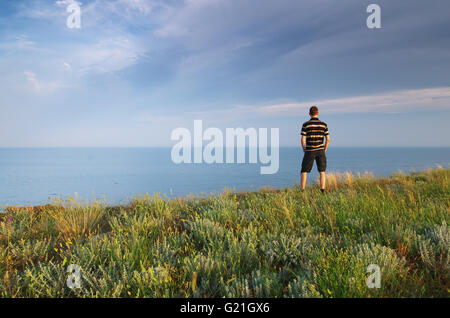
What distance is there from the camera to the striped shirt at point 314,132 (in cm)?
755

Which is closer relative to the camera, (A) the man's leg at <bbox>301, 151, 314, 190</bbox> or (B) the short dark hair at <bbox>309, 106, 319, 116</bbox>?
(B) the short dark hair at <bbox>309, 106, 319, 116</bbox>

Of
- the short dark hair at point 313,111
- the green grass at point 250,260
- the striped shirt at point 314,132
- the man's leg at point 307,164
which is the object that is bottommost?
the green grass at point 250,260

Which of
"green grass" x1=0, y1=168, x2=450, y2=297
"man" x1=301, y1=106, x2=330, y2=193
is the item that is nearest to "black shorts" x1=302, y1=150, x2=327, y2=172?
"man" x1=301, y1=106, x2=330, y2=193

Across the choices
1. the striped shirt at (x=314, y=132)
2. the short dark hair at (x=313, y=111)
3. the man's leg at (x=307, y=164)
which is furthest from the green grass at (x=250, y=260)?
the short dark hair at (x=313, y=111)

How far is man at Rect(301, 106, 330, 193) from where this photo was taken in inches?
298

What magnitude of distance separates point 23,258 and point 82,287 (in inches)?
64.4

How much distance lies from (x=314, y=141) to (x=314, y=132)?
0.30 metres

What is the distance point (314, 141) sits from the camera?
762 cm

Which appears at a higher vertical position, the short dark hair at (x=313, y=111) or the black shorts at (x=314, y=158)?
the short dark hair at (x=313, y=111)

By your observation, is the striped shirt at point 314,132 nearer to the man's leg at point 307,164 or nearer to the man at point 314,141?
the man at point 314,141

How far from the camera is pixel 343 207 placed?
4688 mm

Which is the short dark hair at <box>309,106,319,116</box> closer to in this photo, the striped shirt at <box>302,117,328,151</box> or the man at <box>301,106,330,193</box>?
the man at <box>301,106,330,193</box>

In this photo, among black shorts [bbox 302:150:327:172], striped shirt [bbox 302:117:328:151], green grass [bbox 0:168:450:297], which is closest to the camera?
green grass [bbox 0:168:450:297]
